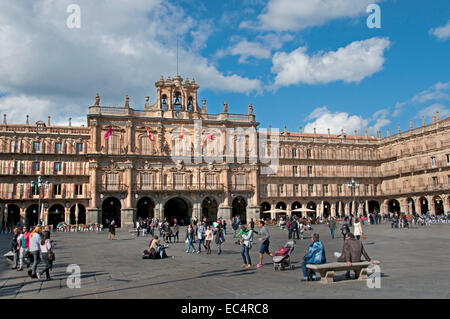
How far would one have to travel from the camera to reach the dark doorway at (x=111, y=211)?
52.8 meters

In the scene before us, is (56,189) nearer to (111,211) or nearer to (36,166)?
(36,166)

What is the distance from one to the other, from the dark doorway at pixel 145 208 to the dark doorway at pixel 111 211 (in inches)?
103

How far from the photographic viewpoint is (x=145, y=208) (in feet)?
182

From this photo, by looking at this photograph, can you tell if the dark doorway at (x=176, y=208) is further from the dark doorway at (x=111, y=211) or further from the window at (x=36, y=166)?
the window at (x=36, y=166)

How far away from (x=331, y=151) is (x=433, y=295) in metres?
57.6

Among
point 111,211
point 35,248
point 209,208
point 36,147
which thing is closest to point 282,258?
point 35,248

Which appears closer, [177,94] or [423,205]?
[177,94]

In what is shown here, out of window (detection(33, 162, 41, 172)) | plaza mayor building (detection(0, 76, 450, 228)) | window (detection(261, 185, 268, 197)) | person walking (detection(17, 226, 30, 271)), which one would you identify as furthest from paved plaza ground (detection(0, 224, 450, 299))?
window (detection(261, 185, 268, 197))

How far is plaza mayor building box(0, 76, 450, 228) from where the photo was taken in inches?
1976

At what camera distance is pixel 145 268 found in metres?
14.5

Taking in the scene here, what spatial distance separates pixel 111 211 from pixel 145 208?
453 centimetres

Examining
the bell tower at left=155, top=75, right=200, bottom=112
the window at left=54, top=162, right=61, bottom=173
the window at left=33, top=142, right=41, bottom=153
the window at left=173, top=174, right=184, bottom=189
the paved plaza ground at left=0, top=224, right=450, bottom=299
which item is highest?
the bell tower at left=155, top=75, right=200, bottom=112

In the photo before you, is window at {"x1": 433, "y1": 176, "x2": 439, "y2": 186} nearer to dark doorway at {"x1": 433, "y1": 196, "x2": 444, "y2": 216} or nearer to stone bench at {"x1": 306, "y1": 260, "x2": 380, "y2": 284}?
dark doorway at {"x1": 433, "y1": 196, "x2": 444, "y2": 216}

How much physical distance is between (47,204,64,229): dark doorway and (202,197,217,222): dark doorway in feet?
61.2
